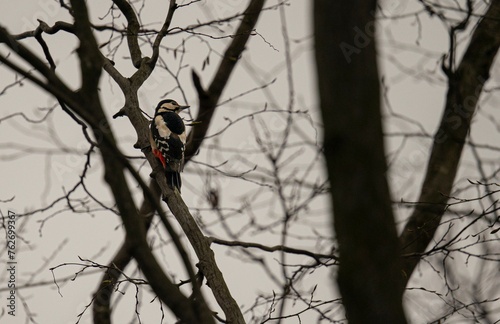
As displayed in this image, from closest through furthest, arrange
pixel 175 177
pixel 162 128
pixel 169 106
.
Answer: pixel 175 177 < pixel 162 128 < pixel 169 106

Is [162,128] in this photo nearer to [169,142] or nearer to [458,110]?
[169,142]

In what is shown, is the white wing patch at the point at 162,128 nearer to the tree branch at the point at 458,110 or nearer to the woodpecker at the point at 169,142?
the woodpecker at the point at 169,142

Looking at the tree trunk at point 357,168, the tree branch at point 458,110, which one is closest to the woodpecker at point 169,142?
the tree branch at point 458,110

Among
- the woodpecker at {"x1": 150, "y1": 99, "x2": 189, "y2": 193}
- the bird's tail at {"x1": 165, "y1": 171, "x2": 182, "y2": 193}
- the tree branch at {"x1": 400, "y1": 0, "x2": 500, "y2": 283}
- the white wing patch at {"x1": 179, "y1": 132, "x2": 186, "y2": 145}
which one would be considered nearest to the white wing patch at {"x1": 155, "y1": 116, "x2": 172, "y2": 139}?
the woodpecker at {"x1": 150, "y1": 99, "x2": 189, "y2": 193}

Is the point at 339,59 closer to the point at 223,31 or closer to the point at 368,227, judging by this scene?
the point at 368,227

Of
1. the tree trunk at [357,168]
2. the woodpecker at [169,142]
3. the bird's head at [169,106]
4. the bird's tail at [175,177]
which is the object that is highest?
the bird's head at [169,106]

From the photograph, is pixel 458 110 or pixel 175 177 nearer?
pixel 175 177

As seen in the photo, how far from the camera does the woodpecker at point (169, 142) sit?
4922 mm

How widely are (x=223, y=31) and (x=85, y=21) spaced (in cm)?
347

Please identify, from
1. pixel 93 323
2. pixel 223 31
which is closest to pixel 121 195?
pixel 223 31

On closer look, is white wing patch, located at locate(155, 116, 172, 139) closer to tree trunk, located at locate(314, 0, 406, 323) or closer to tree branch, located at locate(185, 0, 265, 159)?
tree branch, located at locate(185, 0, 265, 159)

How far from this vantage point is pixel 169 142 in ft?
17.3

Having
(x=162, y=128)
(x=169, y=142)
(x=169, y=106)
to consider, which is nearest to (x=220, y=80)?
(x=169, y=106)

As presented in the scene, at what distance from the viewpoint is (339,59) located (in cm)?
142
